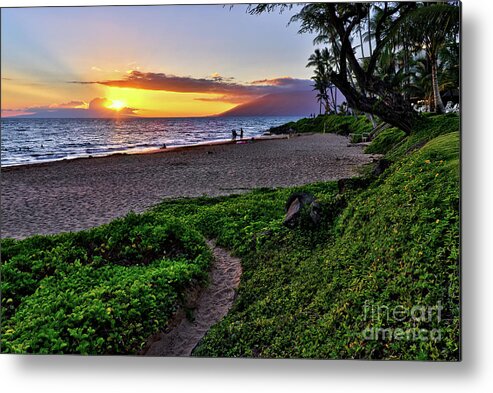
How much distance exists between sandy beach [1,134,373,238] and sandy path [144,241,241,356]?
2.23ft

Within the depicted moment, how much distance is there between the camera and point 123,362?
2.79 meters

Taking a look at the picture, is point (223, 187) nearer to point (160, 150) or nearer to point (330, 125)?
point (160, 150)

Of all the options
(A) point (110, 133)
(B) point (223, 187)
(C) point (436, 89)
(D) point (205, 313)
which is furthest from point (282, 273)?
(C) point (436, 89)

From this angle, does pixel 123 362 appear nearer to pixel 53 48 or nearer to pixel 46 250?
pixel 46 250

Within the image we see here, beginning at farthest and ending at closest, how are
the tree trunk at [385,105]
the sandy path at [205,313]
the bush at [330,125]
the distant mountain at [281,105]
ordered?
the tree trunk at [385,105], the bush at [330,125], the distant mountain at [281,105], the sandy path at [205,313]

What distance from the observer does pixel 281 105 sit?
10.0 ft

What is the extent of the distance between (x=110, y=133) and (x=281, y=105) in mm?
1363

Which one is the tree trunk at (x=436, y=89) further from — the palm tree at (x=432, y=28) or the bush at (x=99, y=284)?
the bush at (x=99, y=284)

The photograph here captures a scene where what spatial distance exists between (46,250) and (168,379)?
1.40m

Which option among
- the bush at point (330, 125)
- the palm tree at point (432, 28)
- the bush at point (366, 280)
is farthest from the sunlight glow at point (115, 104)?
the palm tree at point (432, 28)

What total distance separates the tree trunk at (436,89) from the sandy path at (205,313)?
222 cm

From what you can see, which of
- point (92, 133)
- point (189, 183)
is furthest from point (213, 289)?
point (92, 133)

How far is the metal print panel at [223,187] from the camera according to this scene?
2.61 meters

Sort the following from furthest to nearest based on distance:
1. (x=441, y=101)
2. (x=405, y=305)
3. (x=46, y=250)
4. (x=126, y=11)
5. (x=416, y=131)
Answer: (x=416, y=131) → (x=441, y=101) → (x=46, y=250) → (x=126, y=11) → (x=405, y=305)
